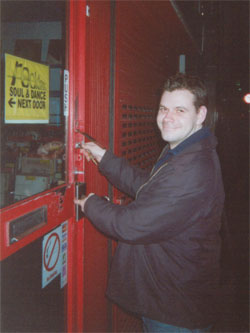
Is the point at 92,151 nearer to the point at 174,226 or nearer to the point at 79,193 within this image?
the point at 79,193

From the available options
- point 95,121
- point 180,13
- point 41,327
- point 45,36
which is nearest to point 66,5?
point 45,36

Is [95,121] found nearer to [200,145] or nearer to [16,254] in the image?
[200,145]

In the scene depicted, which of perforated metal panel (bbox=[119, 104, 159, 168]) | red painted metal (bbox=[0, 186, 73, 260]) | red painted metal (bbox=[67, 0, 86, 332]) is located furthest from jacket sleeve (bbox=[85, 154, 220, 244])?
perforated metal panel (bbox=[119, 104, 159, 168])

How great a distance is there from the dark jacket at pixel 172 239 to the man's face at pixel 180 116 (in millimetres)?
154

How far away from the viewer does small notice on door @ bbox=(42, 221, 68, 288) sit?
148 cm

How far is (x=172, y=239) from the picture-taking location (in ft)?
5.11

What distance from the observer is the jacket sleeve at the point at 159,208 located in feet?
4.60

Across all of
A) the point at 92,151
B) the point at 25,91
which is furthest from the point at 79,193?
the point at 25,91

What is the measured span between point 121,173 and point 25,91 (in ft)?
2.56

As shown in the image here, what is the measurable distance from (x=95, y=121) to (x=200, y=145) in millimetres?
596

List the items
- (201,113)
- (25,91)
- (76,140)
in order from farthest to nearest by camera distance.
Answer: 1. (201,113)
2. (76,140)
3. (25,91)

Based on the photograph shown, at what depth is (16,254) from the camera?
1.26m

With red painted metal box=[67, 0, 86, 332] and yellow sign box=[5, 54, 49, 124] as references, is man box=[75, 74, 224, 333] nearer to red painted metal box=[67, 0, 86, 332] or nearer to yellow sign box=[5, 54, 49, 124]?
red painted metal box=[67, 0, 86, 332]

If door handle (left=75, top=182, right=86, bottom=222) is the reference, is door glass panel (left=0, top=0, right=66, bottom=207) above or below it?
above
